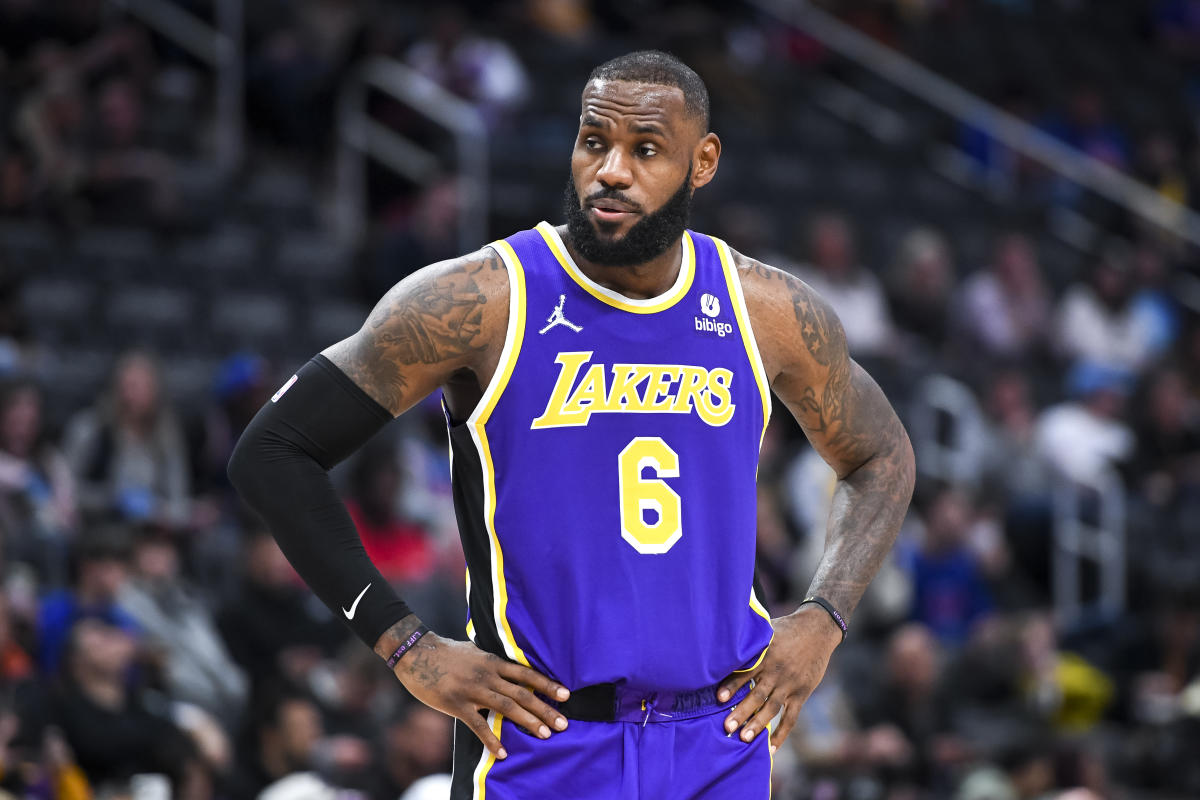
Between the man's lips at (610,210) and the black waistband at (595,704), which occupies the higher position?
the man's lips at (610,210)

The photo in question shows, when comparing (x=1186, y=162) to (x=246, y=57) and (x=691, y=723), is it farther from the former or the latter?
(x=691, y=723)

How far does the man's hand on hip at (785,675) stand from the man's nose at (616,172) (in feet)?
3.57

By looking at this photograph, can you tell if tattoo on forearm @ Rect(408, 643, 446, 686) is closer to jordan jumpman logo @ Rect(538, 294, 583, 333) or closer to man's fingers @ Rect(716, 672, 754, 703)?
man's fingers @ Rect(716, 672, 754, 703)

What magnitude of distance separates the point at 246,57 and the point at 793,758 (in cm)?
648

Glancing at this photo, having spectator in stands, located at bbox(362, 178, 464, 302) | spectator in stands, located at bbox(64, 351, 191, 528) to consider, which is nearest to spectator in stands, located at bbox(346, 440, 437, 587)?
spectator in stands, located at bbox(64, 351, 191, 528)

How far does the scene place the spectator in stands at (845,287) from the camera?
12742 millimetres

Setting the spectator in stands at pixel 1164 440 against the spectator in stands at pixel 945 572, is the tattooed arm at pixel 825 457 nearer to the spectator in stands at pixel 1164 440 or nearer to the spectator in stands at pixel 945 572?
the spectator in stands at pixel 945 572

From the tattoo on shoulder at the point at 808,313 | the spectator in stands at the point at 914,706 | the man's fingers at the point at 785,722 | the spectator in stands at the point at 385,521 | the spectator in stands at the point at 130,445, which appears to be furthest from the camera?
the spectator in stands at the point at 914,706

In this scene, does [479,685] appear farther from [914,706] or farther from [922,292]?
[922,292]

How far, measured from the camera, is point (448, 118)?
12203 millimetres

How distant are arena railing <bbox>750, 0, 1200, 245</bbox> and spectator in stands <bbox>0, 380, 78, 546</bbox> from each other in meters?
9.50

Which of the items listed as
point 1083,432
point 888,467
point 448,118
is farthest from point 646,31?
point 888,467

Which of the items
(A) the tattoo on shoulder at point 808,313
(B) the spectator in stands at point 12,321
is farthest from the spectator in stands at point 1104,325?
(A) the tattoo on shoulder at point 808,313

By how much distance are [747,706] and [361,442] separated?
103cm
